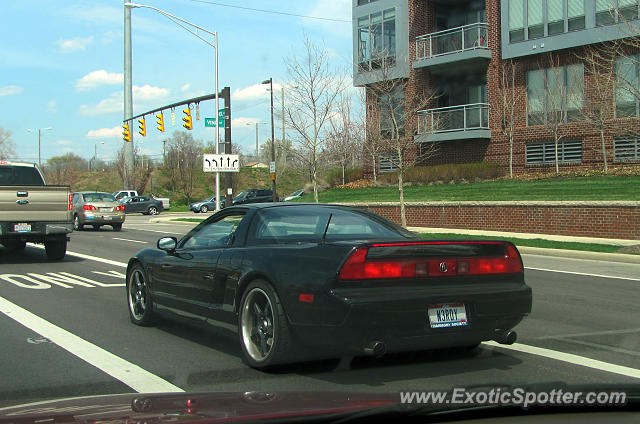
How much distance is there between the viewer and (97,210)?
28.0 m

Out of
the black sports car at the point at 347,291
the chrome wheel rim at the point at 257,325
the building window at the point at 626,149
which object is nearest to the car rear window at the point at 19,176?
the black sports car at the point at 347,291

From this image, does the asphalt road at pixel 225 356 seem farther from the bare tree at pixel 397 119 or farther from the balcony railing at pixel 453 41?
the balcony railing at pixel 453 41

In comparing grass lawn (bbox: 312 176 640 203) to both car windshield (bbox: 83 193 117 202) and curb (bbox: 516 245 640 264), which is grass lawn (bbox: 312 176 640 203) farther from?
car windshield (bbox: 83 193 117 202)

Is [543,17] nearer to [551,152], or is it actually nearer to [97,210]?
[551,152]

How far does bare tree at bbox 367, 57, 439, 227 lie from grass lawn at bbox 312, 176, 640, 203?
1319mm

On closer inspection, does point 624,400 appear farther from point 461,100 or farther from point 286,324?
point 461,100

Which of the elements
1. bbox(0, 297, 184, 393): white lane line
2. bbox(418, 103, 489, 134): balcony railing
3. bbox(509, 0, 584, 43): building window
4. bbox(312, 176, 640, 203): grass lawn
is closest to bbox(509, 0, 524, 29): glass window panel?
bbox(509, 0, 584, 43): building window

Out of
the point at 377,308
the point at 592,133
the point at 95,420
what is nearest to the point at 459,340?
the point at 377,308

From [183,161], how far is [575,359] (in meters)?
66.1

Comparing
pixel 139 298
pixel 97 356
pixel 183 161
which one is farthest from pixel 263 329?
pixel 183 161

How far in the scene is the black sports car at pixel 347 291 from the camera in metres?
5.02

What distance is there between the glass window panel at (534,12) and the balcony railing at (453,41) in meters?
2.30

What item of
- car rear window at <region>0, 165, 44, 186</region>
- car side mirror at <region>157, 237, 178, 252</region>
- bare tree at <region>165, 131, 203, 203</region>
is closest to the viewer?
car side mirror at <region>157, 237, 178, 252</region>

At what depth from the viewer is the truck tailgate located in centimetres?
1410
